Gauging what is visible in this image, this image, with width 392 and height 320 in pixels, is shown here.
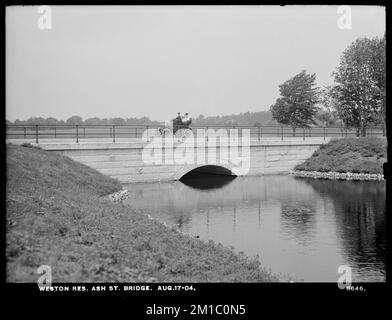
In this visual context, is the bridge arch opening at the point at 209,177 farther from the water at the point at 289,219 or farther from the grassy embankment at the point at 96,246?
the grassy embankment at the point at 96,246

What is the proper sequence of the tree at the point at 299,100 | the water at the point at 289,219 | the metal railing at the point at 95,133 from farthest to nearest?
the tree at the point at 299,100
the metal railing at the point at 95,133
the water at the point at 289,219

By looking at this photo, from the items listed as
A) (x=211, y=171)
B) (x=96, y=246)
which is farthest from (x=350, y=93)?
(x=96, y=246)

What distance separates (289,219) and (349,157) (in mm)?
21059

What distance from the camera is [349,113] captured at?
4275 cm

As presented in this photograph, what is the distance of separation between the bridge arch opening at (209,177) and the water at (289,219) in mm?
225

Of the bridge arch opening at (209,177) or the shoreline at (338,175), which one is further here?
the shoreline at (338,175)

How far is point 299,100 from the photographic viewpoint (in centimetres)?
5006

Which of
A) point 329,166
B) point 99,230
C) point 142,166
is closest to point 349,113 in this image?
point 329,166

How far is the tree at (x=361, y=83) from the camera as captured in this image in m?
37.2

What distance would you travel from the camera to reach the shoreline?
33938 mm
